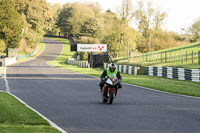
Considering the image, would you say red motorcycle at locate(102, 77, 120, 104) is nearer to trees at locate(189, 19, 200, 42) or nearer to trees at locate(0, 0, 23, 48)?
trees at locate(0, 0, 23, 48)

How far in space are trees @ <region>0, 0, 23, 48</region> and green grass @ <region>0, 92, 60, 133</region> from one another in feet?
204

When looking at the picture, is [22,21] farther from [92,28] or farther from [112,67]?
[112,67]

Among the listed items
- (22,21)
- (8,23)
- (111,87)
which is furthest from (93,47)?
(111,87)

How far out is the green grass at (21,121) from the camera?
8.51m

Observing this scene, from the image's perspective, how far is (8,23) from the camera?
73.2 metres

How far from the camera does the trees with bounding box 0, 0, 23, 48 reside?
7244 centimetres

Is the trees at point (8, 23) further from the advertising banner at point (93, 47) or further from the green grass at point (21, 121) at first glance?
the green grass at point (21, 121)

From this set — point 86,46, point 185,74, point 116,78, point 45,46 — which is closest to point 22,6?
point 86,46

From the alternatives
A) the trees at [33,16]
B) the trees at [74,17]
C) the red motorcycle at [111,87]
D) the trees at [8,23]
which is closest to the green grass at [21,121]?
the red motorcycle at [111,87]

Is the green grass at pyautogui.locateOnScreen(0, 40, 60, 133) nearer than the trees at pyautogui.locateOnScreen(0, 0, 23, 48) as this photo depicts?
Yes

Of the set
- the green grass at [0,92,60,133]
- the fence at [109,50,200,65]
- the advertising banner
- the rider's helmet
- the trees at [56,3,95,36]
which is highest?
the trees at [56,3,95,36]

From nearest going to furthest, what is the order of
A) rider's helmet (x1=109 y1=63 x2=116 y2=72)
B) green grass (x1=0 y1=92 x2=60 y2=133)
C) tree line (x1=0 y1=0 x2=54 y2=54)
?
green grass (x1=0 y1=92 x2=60 y2=133), rider's helmet (x1=109 y1=63 x2=116 y2=72), tree line (x1=0 y1=0 x2=54 y2=54)

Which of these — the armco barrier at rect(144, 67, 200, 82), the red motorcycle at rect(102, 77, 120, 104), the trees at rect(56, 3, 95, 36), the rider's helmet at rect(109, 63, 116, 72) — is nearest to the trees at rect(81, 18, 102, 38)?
the trees at rect(56, 3, 95, 36)

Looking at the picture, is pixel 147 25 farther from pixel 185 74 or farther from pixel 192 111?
pixel 192 111
